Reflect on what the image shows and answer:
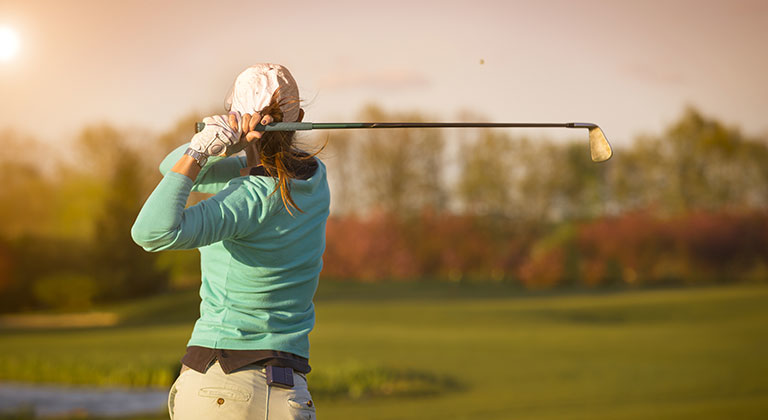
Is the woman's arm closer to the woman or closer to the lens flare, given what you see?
the woman

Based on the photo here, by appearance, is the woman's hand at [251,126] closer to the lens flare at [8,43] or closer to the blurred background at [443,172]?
the blurred background at [443,172]

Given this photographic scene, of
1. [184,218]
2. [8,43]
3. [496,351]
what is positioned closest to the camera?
[184,218]

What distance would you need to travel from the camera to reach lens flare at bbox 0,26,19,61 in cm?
891

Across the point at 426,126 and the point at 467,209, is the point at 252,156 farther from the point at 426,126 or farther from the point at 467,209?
the point at 467,209

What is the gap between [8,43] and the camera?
900 cm

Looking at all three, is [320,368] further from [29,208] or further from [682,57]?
[682,57]

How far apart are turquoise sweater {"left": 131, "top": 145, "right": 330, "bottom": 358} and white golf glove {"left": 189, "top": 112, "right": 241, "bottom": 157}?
0.20ft

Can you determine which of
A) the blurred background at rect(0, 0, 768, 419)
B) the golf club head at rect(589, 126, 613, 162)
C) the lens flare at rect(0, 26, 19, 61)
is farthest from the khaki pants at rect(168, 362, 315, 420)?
the lens flare at rect(0, 26, 19, 61)

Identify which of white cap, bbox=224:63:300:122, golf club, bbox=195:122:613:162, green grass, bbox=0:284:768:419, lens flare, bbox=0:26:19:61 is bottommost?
green grass, bbox=0:284:768:419

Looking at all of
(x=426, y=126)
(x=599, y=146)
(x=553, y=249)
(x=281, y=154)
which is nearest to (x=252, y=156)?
(x=281, y=154)

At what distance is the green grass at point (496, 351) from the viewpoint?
611 centimetres

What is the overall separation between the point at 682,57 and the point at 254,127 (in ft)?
29.0

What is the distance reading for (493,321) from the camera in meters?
8.73

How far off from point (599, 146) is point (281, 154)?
2.90ft
